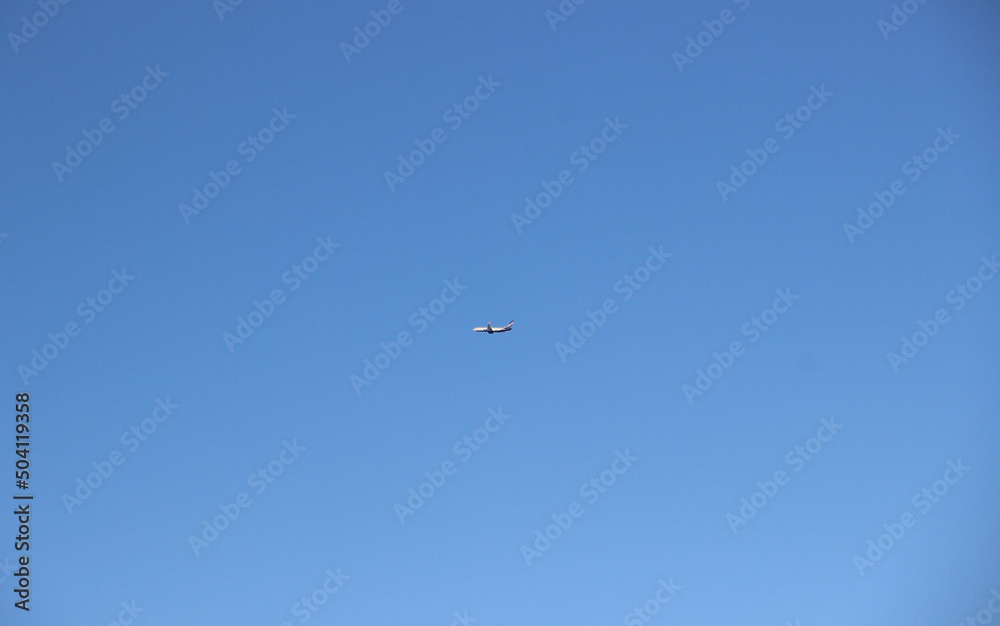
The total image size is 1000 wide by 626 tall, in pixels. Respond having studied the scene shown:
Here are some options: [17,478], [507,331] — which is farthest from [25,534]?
[507,331]

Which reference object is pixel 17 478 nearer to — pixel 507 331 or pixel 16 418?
pixel 16 418

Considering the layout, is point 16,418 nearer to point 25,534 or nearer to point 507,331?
point 25,534

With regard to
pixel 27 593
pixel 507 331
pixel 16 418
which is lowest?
pixel 27 593

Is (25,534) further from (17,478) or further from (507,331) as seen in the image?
(507,331)

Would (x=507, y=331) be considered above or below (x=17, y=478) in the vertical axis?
above

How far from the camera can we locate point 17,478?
78.4m

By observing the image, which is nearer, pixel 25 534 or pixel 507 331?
pixel 25 534

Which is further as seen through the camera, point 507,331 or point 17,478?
point 507,331

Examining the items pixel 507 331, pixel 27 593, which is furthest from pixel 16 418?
pixel 507 331

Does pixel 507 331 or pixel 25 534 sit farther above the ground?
pixel 507 331

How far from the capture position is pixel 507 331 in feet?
315

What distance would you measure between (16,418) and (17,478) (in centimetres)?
343

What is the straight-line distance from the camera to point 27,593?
77812mm

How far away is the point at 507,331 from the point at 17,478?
34.2 metres
